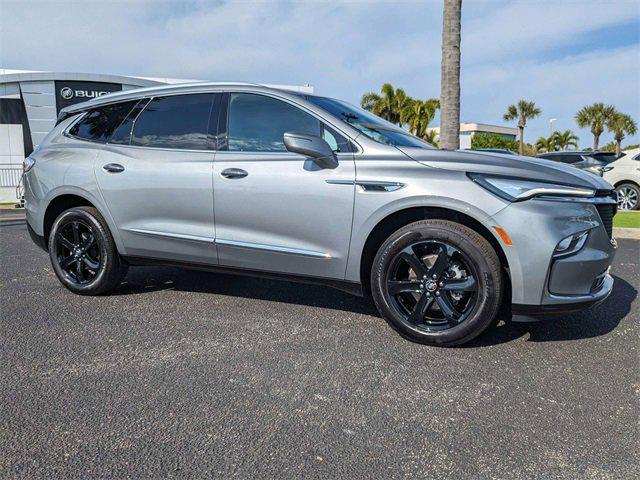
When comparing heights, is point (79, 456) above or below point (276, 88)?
below

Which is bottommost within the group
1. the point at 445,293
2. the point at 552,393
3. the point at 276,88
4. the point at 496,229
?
the point at 552,393

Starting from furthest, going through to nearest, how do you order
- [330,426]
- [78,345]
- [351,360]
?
1. [78,345]
2. [351,360]
3. [330,426]

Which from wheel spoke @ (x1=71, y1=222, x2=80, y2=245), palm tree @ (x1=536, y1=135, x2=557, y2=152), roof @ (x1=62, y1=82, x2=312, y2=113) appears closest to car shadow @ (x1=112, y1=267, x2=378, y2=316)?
wheel spoke @ (x1=71, y1=222, x2=80, y2=245)

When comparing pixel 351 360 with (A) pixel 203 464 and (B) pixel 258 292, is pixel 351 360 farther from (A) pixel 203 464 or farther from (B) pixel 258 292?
(B) pixel 258 292

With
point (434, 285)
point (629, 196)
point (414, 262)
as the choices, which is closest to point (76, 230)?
point (414, 262)

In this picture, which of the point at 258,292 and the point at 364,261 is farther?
the point at 258,292

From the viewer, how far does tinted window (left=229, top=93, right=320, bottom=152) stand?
11.5ft

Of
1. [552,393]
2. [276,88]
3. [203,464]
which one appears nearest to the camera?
[203,464]

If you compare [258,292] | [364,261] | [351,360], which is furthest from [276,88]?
[351,360]

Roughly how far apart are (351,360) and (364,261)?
70 cm

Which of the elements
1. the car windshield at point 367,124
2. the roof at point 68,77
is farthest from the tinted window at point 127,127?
the roof at point 68,77

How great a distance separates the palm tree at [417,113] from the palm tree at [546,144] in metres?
32.6

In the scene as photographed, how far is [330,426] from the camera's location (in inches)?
86.3

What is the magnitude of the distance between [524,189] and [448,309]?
826 mm
